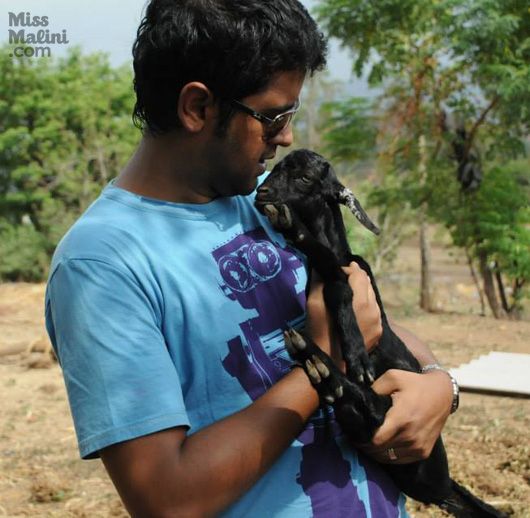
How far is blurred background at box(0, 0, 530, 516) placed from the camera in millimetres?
6020

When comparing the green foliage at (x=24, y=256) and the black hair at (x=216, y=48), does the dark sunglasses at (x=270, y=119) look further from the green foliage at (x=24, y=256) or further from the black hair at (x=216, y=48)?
the green foliage at (x=24, y=256)

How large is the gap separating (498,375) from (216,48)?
18.5 feet

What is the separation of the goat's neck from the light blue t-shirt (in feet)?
1.85

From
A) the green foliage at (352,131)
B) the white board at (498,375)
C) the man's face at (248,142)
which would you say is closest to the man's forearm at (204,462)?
the man's face at (248,142)

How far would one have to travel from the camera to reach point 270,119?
2.00m

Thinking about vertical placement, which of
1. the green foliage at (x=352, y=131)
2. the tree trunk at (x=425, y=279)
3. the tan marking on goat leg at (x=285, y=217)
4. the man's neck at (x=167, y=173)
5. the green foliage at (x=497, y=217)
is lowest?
the tree trunk at (x=425, y=279)

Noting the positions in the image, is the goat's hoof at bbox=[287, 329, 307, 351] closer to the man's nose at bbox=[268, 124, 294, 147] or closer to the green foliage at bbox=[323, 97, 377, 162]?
the man's nose at bbox=[268, 124, 294, 147]

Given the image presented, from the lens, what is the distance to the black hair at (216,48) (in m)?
1.90

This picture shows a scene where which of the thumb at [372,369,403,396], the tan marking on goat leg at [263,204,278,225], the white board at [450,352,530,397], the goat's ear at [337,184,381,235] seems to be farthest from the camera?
the white board at [450,352,530,397]

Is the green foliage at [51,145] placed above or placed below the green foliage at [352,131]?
below

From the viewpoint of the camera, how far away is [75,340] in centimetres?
173

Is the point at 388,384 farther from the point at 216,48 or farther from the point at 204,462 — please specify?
the point at 216,48

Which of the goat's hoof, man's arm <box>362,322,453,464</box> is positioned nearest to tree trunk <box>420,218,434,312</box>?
man's arm <box>362,322,453,464</box>

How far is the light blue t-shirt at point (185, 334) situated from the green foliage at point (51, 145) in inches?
669
